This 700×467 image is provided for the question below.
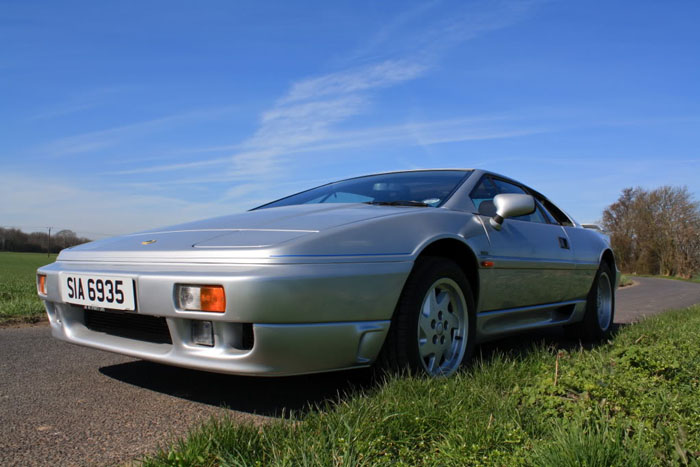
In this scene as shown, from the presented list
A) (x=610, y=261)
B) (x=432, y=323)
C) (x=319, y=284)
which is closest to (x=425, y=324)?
(x=432, y=323)

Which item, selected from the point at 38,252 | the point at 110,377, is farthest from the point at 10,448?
the point at 38,252

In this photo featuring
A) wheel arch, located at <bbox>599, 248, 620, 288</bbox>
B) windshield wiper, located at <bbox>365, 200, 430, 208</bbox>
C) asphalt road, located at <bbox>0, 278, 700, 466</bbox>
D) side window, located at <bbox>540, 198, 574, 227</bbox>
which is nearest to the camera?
asphalt road, located at <bbox>0, 278, 700, 466</bbox>

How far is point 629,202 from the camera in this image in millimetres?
44781

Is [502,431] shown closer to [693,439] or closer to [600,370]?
[693,439]

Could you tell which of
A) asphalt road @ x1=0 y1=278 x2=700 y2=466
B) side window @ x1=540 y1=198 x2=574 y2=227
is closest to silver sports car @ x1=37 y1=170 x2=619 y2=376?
asphalt road @ x1=0 y1=278 x2=700 y2=466

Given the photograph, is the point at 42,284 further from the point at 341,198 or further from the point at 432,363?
the point at 432,363

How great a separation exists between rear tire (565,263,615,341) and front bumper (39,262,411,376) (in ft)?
8.62

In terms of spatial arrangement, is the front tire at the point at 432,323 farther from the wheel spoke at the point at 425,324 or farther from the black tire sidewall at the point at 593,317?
the black tire sidewall at the point at 593,317

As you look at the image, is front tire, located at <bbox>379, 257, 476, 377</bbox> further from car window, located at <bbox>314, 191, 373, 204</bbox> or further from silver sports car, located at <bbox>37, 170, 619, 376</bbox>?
car window, located at <bbox>314, 191, 373, 204</bbox>

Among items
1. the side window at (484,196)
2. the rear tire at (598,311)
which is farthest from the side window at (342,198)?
the rear tire at (598,311)

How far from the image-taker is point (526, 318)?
356 cm

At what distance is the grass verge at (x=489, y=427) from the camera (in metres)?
1.57

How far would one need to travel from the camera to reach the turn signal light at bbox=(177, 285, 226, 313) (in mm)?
2064

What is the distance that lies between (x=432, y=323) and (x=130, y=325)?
142 centimetres
